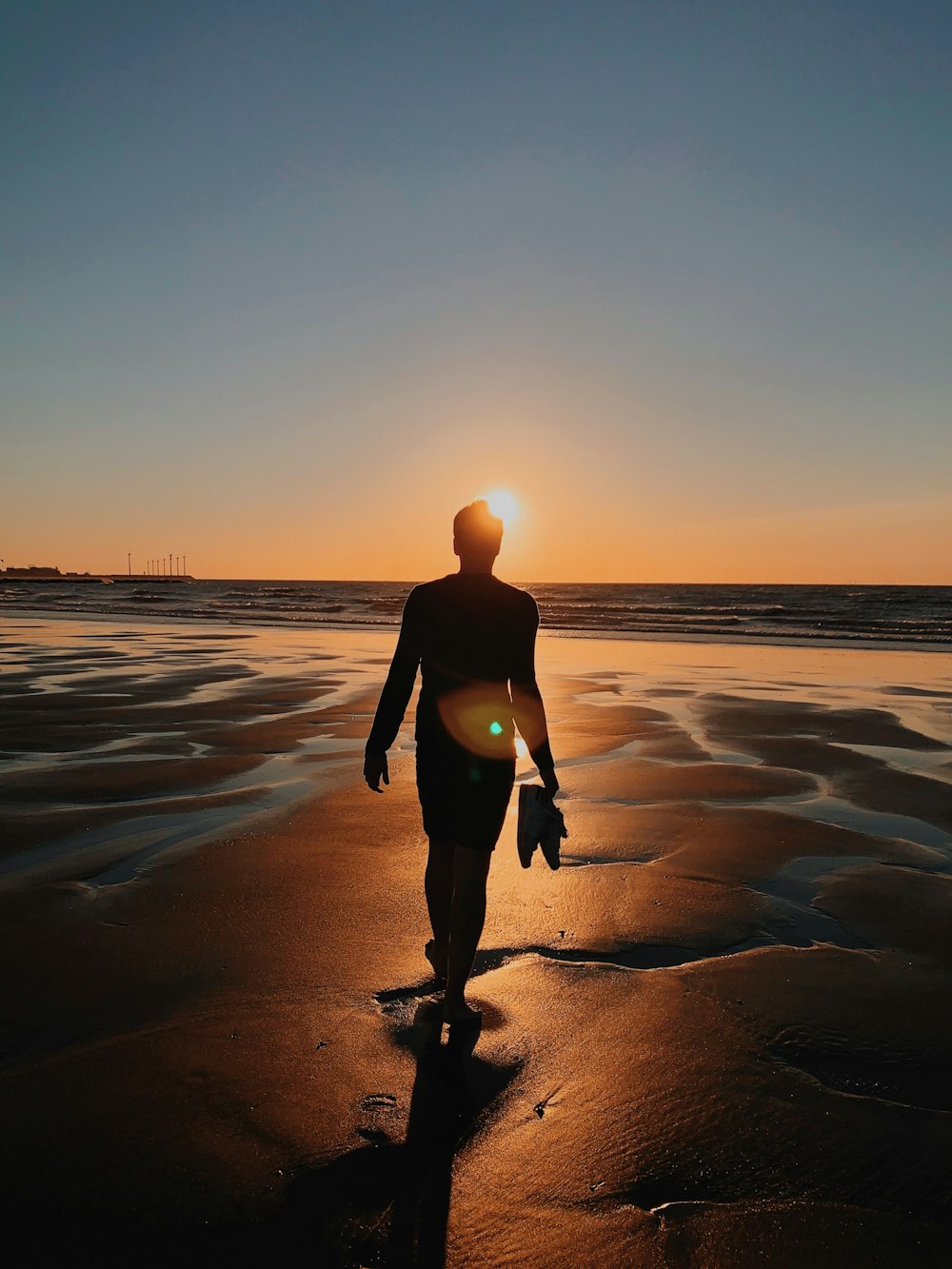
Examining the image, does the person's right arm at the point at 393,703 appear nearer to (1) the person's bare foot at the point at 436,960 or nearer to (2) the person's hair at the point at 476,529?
(2) the person's hair at the point at 476,529

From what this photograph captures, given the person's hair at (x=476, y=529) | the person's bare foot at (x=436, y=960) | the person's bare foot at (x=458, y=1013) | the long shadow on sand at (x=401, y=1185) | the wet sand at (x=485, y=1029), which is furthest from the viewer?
the person's bare foot at (x=436, y=960)

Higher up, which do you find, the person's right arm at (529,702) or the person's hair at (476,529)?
→ the person's hair at (476,529)

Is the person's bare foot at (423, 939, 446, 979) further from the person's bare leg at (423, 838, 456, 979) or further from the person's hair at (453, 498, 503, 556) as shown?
the person's hair at (453, 498, 503, 556)

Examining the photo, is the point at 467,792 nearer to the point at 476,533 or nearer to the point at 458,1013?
the point at 458,1013

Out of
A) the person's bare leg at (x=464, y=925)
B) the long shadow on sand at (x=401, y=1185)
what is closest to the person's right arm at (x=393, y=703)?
the person's bare leg at (x=464, y=925)

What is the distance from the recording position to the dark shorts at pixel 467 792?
3.47 meters

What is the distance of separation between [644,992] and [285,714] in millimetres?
8295

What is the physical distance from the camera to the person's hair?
3648mm

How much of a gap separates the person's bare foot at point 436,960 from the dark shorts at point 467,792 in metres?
0.61

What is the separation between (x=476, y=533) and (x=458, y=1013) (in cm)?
195

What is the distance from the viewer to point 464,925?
11.4 feet

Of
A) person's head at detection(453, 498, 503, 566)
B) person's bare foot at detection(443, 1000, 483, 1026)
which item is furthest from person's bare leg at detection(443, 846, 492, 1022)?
person's head at detection(453, 498, 503, 566)

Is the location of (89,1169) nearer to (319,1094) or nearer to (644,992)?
(319,1094)

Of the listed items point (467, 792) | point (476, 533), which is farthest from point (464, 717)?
point (476, 533)
